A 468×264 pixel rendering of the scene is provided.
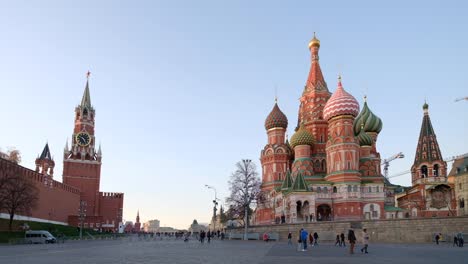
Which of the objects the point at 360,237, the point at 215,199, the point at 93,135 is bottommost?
the point at 360,237

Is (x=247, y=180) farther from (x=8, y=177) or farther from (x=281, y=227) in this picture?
(x=8, y=177)

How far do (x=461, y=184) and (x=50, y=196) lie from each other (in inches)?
2676

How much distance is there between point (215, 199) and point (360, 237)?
28.2 metres

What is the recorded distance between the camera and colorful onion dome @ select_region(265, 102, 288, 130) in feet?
255

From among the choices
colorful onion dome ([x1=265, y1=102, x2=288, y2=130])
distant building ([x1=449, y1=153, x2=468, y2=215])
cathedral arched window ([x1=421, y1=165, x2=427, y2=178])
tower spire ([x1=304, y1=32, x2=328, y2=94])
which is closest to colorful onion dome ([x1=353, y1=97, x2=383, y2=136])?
tower spire ([x1=304, y1=32, x2=328, y2=94])

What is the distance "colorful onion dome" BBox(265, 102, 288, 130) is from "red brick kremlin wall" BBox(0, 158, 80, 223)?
119ft

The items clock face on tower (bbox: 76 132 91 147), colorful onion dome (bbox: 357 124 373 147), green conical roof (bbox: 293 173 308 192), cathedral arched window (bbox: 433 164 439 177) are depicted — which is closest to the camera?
green conical roof (bbox: 293 173 308 192)

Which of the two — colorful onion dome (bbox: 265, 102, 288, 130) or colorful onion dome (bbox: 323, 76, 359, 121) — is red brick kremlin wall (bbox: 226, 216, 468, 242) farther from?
colorful onion dome (bbox: 265, 102, 288, 130)

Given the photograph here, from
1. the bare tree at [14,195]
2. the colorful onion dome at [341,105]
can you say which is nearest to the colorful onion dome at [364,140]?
the colorful onion dome at [341,105]

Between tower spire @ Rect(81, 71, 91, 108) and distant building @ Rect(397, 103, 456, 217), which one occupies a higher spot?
tower spire @ Rect(81, 71, 91, 108)

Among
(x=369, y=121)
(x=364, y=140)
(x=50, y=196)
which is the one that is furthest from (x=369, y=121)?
(x=50, y=196)

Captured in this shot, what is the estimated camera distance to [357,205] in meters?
63.3

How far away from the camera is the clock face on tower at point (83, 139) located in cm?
10225

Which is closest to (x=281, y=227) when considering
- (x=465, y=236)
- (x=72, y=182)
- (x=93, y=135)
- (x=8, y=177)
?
(x=465, y=236)
